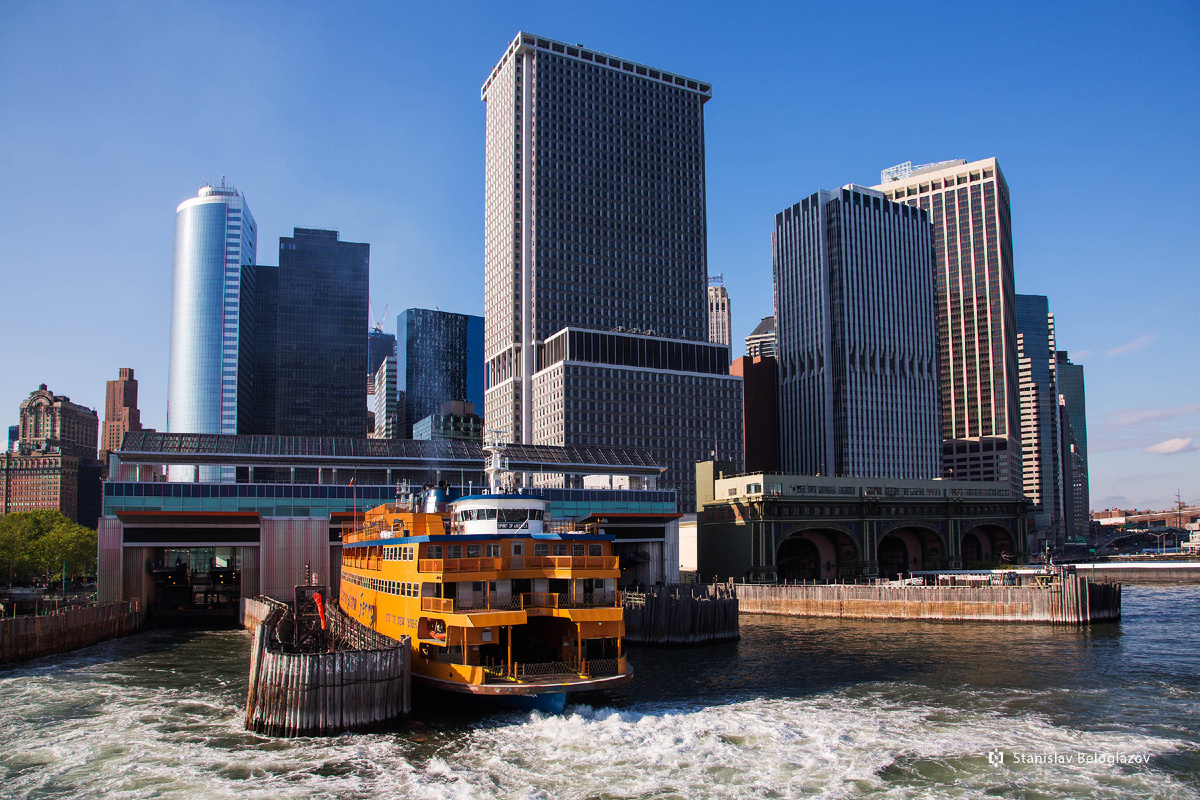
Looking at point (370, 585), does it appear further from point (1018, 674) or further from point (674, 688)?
point (1018, 674)

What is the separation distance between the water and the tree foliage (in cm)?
7407

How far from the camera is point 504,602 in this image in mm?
45188

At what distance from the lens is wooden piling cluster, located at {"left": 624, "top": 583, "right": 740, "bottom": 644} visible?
7131 centimetres

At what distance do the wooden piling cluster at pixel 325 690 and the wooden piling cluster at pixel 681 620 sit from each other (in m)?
33.2

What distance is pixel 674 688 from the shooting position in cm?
5169

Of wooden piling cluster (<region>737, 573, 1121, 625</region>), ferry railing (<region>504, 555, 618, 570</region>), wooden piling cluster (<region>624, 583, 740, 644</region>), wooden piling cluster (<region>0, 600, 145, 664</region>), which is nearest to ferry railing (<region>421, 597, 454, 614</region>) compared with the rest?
ferry railing (<region>504, 555, 618, 570</region>)

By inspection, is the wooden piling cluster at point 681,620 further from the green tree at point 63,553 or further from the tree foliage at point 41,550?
the tree foliage at point 41,550

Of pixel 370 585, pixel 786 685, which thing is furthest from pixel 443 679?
pixel 786 685

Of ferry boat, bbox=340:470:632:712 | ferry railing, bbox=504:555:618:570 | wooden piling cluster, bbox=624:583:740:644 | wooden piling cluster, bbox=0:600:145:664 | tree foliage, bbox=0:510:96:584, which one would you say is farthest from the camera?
tree foliage, bbox=0:510:96:584

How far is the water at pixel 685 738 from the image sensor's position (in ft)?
110

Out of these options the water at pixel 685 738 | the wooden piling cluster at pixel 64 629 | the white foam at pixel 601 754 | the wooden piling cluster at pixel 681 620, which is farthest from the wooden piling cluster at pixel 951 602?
the wooden piling cluster at pixel 64 629

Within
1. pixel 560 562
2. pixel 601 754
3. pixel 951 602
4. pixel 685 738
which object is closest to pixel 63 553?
pixel 560 562

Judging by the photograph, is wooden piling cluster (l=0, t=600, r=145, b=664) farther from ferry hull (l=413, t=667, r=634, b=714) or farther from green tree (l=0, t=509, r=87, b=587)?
green tree (l=0, t=509, r=87, b=587)

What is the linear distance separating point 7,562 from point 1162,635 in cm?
13823
